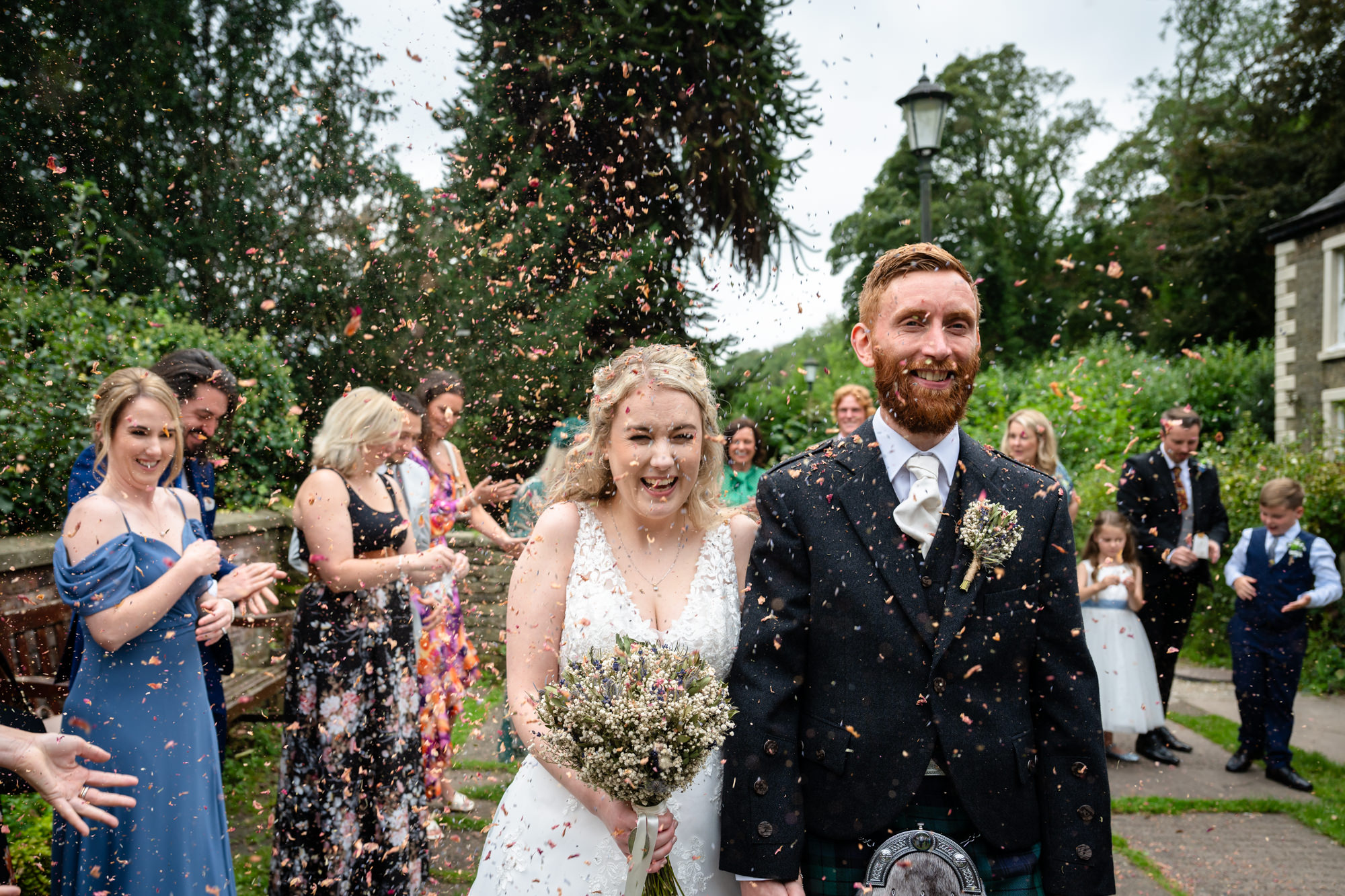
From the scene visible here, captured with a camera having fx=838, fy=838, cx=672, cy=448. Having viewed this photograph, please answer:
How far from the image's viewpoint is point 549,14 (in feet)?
26.3

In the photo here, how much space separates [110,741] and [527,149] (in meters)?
6.25

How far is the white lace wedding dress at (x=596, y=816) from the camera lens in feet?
7.82

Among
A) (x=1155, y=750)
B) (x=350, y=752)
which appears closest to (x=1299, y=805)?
(x=1155, y=750)

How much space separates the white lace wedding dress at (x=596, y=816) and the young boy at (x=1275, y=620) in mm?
5147

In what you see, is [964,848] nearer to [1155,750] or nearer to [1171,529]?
[1155,750]

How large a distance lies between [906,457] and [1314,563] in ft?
18.1

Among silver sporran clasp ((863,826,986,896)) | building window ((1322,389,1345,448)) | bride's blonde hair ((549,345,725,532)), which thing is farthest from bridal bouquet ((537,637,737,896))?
building window ((1322,389,1345,448))

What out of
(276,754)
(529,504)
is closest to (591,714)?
(529,504)

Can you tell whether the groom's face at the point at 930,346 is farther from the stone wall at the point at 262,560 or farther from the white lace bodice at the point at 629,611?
the stone wall at the point at 262,560

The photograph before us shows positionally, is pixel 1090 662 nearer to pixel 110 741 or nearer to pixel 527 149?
pixel 110 741

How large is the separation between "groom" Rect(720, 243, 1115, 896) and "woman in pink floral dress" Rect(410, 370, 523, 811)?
3236mm

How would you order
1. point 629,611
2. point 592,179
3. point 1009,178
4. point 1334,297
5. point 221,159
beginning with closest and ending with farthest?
1. point 629,611
2. point 592,179
3. point 221,159
4. point 1334,297
5. point 1009,178

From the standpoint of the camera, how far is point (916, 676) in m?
2.01

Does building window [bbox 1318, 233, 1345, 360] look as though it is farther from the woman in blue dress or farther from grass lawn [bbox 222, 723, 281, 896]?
the woman in blue dress
